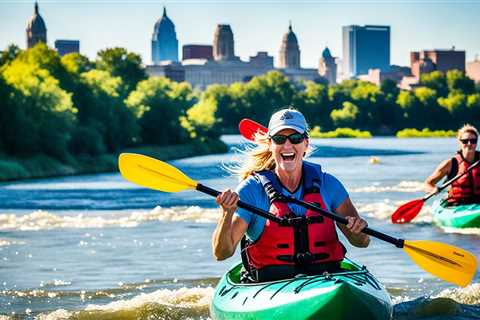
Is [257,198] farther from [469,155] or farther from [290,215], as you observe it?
[469,155]

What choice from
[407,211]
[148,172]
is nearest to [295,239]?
[148,172]

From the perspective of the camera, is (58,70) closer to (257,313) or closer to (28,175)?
(28,175)

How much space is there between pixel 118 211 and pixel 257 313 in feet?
69.4

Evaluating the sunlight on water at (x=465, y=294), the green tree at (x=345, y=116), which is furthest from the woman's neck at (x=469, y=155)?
the green tree at (x=345, y=116)

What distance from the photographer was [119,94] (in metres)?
84.6

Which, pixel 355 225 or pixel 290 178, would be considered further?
pixel 290 178

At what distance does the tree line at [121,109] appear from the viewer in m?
61.4

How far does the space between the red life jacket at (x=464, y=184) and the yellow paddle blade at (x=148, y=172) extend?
9.46m

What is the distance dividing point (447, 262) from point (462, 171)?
8696mm

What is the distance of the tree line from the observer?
201 feet

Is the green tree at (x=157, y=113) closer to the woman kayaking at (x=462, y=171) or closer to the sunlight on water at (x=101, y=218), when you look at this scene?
the sunlight on water at (x=101, y=218)

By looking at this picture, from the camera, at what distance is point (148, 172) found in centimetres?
1014

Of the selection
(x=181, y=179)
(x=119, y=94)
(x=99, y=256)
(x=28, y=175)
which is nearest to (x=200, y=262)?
(x=99, y=256)

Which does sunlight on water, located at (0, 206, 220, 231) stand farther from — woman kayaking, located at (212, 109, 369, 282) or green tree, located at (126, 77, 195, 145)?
green tree, located at (126, 77, 195, 145)
